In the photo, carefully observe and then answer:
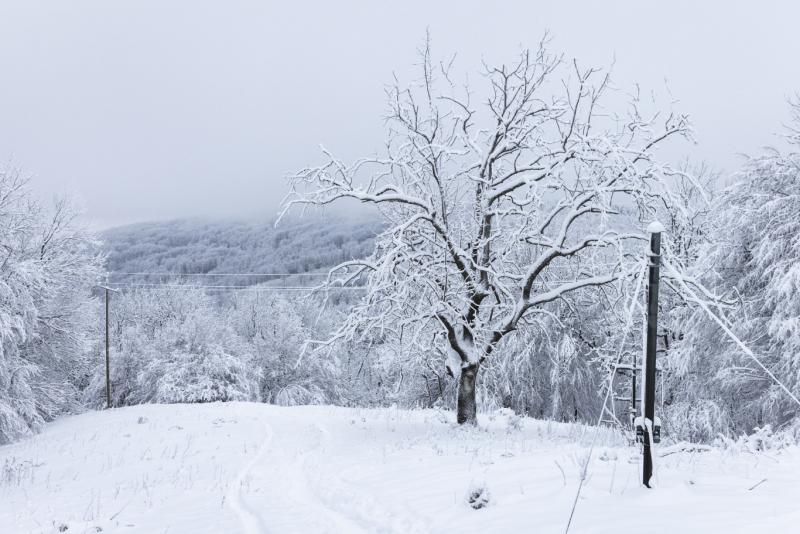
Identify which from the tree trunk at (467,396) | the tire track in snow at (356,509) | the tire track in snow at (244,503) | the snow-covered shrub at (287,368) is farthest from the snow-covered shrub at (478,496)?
the snow-covered shrub at (287,368)

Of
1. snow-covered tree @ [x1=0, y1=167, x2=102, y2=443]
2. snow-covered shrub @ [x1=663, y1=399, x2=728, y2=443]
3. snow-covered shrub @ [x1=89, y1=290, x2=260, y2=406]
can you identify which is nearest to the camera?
snow-covered shrub @ [x1=663, y1=399, x2=728, y2=443]

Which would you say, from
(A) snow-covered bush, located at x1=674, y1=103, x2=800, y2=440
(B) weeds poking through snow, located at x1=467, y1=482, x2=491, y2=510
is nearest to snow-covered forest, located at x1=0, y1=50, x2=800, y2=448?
(A) snow-covered bush, located at x1=674, y1=103, x2=800, y2=440

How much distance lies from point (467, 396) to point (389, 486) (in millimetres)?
→ 6804

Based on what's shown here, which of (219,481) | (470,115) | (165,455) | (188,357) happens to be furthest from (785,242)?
(188,357)

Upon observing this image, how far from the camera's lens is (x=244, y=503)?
7820 mm

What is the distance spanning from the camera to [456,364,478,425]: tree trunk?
1420 cm

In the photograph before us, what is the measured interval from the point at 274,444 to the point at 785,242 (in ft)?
52.6

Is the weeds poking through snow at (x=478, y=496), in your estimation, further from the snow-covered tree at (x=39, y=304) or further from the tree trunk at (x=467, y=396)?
the snow-covered tree at (x=39, y=304)

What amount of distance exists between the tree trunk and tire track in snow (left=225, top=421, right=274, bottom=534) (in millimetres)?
5066

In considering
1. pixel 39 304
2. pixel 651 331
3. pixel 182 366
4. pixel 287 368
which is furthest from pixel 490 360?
pixel 287 368

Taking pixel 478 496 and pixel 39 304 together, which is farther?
pixel 39 304

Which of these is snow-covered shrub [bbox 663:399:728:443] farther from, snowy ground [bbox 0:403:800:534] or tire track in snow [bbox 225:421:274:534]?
tire track in snow [bbox 225:421:274:534]

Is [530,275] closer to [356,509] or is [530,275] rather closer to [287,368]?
[356,509]

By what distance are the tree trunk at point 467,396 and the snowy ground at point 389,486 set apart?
63cm
